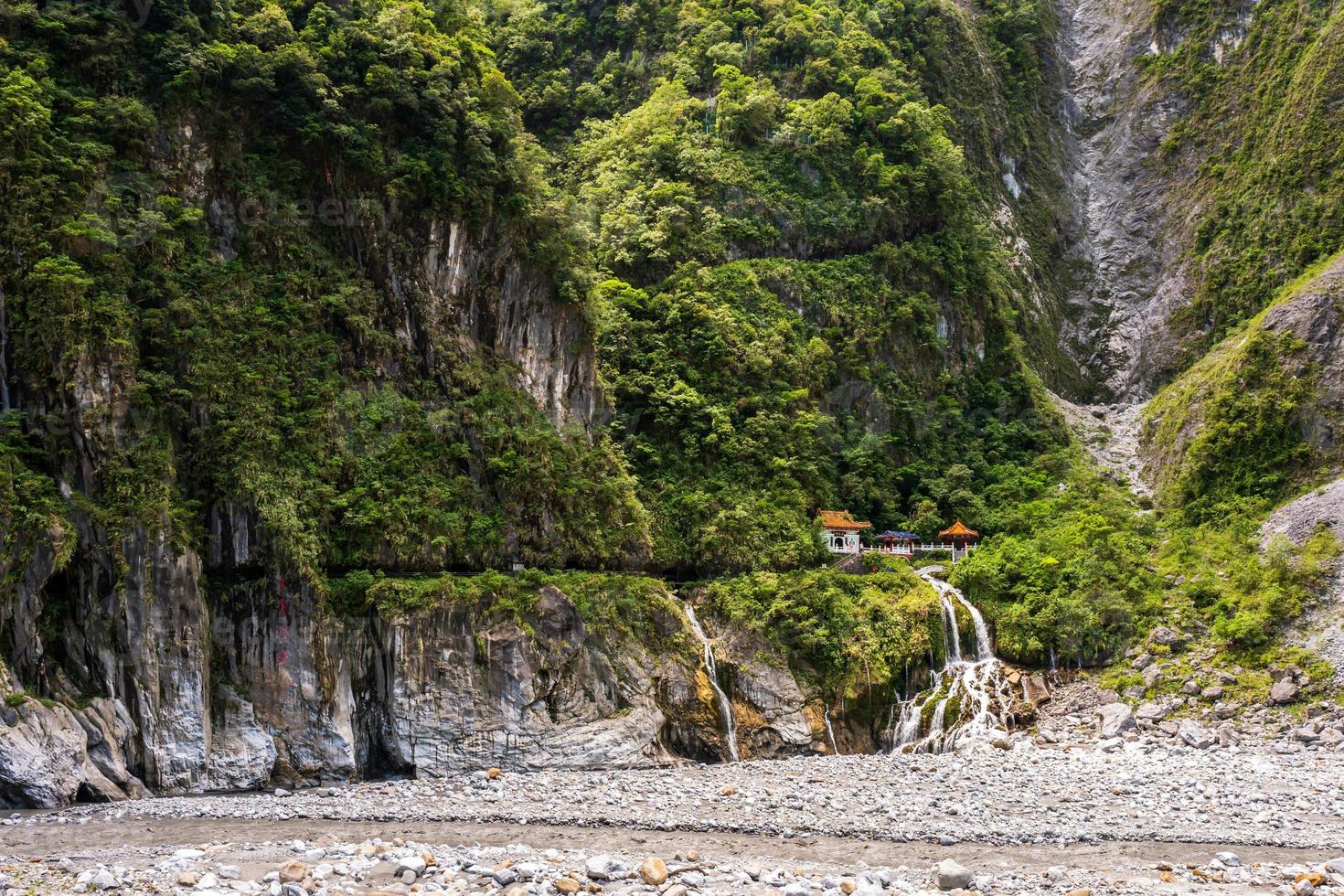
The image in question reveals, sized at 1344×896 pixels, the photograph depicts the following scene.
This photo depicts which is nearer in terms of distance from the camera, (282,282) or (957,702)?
(282,282)

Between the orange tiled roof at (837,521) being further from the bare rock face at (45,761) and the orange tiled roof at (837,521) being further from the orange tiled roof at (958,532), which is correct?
the bare rock face at (45,761)

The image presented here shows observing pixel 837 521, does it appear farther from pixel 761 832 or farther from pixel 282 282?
pixel 282 282

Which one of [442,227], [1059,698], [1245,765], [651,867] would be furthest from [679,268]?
[651,867]

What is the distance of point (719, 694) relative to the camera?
3662 centimetres

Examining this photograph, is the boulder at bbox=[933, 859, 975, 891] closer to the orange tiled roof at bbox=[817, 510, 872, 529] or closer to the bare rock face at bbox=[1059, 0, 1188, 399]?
the orange tiled roof at bbox=[817, 510, 872, 529]

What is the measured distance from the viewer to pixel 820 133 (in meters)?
59.6

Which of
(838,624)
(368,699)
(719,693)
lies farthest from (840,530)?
(368,699)

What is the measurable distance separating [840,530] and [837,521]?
1.64 feet

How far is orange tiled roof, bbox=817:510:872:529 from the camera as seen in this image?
44469 millimetres

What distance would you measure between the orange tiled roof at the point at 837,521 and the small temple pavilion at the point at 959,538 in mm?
3977

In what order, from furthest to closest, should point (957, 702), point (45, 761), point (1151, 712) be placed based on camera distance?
point (957, 702)
point (1151, 712)
point (45, 761)

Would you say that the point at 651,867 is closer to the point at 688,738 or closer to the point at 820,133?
the point at 688,738

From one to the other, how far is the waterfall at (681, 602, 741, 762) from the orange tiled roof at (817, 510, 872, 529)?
27.1 feet

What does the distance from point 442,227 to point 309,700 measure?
18178 mm
